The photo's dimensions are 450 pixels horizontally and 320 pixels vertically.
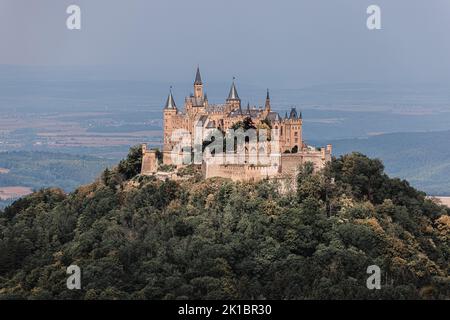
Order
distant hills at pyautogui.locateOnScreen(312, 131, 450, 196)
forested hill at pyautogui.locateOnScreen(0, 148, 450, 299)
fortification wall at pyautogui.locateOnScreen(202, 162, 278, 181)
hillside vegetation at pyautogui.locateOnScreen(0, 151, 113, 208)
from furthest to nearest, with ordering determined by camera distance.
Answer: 1. hillside vegetation at pyautogui.locateOnScreen(0, 151, 113, 208)
2. distant hills at pyautogui.locateOnScreen(312, 131, 450, 196)
3. fortification wall at pyautogui.locateOnScreen(202, 162, 278, 181)
4. forested hill at pyautogui.locateOnScreen(0, 148, 450, 299)

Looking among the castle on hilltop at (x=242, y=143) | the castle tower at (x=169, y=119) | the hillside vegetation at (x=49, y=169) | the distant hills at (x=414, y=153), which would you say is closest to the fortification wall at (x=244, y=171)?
the castle on hilltop at (x=242, y=143)

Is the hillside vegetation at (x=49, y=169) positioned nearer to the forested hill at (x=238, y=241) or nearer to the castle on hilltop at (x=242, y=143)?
the castle on hilltop at (x=242, y=143)

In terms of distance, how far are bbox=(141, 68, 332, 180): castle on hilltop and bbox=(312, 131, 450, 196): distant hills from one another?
54.3 m

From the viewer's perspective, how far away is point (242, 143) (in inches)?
2389

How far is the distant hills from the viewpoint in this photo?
130000 mm

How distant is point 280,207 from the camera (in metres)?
57.4

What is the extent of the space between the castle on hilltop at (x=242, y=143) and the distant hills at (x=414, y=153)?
54311 millimetres

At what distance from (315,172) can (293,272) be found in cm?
994

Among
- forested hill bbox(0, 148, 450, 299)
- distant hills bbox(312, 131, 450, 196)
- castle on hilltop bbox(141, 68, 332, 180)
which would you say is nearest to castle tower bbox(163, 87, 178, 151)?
castle on hilltop bbox(141, 68, 332, 180)

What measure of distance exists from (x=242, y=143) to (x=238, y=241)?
24.6 feet

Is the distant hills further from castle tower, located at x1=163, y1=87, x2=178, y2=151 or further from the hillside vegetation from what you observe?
castle tower, located at x1=163, y1=87, x2=178, y2=151

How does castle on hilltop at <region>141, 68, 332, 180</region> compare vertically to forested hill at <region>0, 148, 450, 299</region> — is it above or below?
above

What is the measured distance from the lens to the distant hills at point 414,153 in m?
130

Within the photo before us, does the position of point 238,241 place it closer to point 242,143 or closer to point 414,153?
point 242,143
